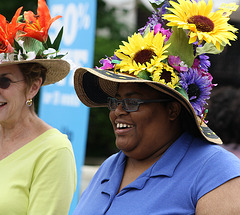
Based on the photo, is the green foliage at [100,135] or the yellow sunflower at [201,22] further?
the green foliage at [100,135]

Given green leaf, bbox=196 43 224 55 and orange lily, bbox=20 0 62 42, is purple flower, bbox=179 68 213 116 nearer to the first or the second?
green leaf, bbox=196 43 224 55

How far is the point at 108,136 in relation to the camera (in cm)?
1309

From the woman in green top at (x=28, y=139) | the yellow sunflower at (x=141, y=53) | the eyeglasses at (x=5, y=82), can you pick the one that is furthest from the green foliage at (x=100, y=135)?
the yellow sunflower at (x=141, y=53)

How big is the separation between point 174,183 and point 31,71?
1.44 meters

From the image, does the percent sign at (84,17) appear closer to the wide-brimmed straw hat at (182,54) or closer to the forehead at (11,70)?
the forehead at (11,70)

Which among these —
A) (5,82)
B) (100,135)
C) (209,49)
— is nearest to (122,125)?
(209,49)

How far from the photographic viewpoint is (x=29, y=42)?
10.4 feet

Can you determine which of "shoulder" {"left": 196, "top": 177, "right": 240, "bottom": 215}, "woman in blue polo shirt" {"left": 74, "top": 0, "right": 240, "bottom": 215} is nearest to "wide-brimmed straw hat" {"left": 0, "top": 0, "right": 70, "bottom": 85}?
"woman in blue polo shirt" {"left": 74, "top": 0, "right": 240, "bottom": 215}

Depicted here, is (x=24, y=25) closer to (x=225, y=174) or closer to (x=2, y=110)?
(x=2, y=110)

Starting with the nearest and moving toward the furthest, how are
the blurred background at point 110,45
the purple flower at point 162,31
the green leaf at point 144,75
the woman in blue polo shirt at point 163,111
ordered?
the woman in blue polo shirt at point 163,111
the green leaf at point 144,75
the purple flower at point 162,31
the blurred background at point 110,45

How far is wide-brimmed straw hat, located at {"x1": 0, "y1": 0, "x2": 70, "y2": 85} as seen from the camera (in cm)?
311

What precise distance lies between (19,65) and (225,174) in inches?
65.7

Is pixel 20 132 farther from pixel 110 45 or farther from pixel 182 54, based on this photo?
pixel 110 45

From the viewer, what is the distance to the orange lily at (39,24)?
3131 mm
